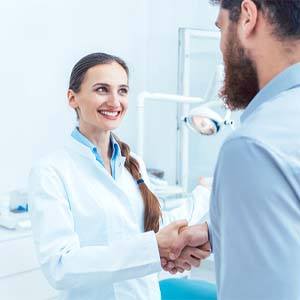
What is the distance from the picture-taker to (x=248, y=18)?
704 mm

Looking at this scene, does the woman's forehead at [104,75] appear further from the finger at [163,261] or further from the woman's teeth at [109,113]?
the finger at [163,261]

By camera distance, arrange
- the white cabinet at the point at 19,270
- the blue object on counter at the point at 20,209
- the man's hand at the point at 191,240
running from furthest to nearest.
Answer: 1. the blue object on counter at the point at 20,209
2. the white cabinet at the point at 19,270
3. the man's hand at the point at 191,240

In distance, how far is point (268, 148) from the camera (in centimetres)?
59

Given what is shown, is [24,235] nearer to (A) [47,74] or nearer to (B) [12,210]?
(B) [12,210]

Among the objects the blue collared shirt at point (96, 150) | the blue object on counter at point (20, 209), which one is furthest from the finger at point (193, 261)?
the blue object on counter at point (20, 209)

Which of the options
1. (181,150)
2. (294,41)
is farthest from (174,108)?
(294,41)

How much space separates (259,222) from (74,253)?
664 millimetres

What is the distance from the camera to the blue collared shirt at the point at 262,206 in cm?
58

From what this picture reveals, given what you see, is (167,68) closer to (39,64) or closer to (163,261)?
(39,64)

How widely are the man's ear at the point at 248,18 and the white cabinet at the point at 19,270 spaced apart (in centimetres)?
146

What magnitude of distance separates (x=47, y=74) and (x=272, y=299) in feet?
6.58

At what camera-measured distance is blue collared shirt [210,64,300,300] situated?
Result: 22.9 inches

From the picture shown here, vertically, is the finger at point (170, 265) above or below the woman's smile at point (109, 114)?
below

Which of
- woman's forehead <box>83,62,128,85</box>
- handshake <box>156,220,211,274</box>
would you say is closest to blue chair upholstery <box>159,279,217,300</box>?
handshake <box>156,220,211,274</box>
